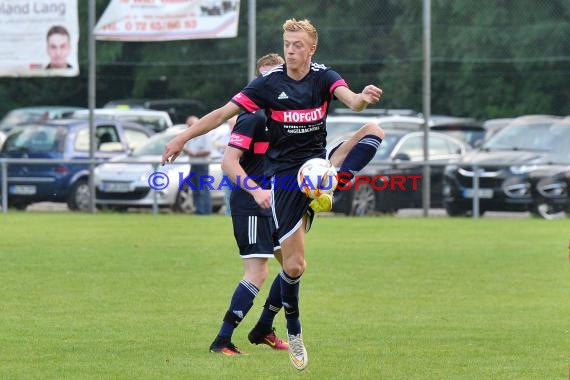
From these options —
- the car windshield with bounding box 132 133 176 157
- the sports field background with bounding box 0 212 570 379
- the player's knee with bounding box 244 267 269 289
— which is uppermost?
the car windshield with bounding box 132 133 176 157

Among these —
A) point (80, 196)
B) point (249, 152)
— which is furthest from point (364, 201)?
point (249, 152)

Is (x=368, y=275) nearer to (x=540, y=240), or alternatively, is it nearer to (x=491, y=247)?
(x=491, y=247)

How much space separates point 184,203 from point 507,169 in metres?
5.88

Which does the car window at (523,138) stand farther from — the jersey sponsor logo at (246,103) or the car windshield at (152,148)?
the jersey sponsor logo at (246,103)

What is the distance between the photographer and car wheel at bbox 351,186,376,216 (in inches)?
942

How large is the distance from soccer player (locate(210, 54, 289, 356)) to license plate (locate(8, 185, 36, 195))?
1551 centimetres

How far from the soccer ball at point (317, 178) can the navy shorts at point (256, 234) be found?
1.14m

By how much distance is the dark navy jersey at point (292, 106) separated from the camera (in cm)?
856

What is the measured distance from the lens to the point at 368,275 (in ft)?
47.0

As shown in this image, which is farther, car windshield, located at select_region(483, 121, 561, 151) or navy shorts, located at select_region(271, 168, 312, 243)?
car windshield, located at select_region(483, 121, 561, 151)

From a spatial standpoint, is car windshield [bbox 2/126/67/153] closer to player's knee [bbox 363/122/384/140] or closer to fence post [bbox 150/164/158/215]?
fence post [bbox 150/164/158/215]

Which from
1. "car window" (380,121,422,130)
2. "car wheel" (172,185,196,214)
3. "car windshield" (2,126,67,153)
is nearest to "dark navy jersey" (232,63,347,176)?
"car wheel" (172,185,196,214)

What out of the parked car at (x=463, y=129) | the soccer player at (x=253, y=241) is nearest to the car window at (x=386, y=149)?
the parked car at (x=463, y=129)

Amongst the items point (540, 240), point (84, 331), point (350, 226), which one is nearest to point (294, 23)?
point (84, 331)
